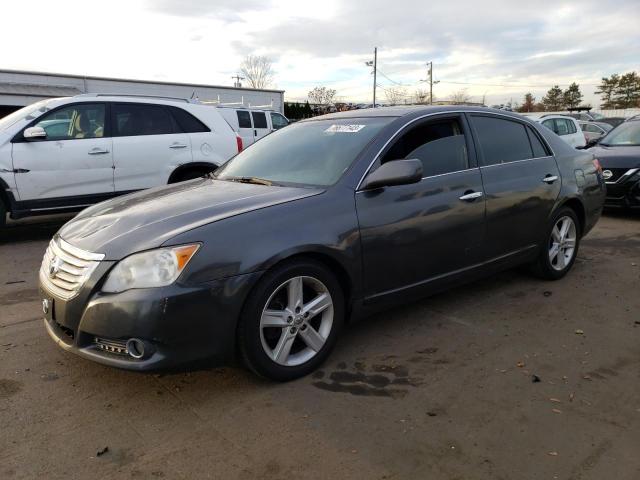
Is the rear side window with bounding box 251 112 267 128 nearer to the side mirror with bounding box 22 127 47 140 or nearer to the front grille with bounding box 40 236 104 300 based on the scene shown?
the side mirror with bounding box 22 127 47 140

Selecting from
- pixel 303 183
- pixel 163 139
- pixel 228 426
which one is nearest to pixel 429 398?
pixel 228 426

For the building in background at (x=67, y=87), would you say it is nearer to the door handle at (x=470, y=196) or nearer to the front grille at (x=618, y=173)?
the front grille at (x=618, y=173)

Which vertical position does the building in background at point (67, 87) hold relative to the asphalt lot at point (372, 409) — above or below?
above

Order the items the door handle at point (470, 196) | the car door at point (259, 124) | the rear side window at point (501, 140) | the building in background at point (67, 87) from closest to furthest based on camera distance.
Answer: the door handle at point (470, 196) → the rear side window at point (501, 140) → the car door at point (259, 124) → the building in background at point (67, 87)

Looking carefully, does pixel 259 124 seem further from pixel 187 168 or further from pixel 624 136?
pixel 624 136

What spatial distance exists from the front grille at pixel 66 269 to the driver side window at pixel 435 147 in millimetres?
1983

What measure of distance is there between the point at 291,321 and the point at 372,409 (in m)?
0.67

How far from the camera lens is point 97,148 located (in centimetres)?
714

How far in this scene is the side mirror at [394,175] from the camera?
3459 millimetres

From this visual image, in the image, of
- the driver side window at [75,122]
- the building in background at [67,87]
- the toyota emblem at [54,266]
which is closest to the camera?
the toyota emblem at [54,266]

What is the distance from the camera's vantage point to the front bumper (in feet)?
8.96

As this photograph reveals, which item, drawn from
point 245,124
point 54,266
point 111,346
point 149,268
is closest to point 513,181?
point 149,268

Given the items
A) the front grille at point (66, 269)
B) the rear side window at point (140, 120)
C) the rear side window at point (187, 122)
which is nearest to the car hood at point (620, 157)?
the rear side window at point (187, 122)

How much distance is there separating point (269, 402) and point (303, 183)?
1437 mm
